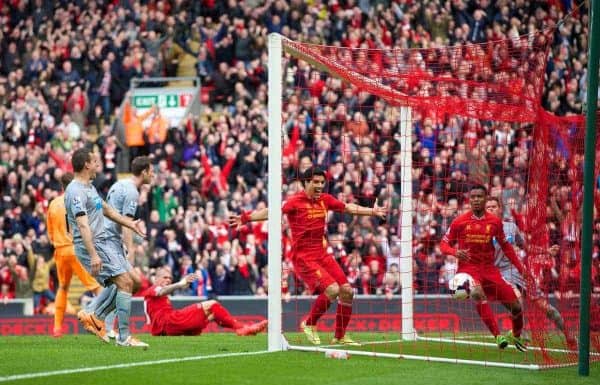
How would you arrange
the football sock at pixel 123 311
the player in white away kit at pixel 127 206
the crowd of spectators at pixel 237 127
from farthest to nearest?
the crowd of spectators at pixel 237 127 → the player in white away kit at pixel 127 206 → the football sock at pixel 123 311

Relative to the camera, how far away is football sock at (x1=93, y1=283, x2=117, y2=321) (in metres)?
13.0

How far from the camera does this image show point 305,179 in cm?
1311

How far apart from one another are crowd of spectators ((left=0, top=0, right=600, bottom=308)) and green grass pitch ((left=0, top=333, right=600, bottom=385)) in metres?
5.79

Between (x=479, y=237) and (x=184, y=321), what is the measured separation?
3.99m

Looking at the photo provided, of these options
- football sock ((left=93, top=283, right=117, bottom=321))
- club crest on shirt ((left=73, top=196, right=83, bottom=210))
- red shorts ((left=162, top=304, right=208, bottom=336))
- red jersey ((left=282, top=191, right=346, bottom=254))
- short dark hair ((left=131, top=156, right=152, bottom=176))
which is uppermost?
short dark hair ((left=131, top=156, right=152, bottom=176))

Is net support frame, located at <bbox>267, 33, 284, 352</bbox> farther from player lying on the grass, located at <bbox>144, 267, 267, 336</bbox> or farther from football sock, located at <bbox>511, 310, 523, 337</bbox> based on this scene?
football sock, located at <bbox>511, 310, 523, 337</bbox>

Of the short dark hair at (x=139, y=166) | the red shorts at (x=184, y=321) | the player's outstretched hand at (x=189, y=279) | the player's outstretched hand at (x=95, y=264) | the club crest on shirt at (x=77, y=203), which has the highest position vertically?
the short dark hair at (x=139, y=166)

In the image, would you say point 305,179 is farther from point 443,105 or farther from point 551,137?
point 551,137

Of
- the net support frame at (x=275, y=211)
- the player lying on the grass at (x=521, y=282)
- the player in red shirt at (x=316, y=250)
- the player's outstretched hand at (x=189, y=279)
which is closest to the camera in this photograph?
the player lying on the grass at (x=521, y=282)

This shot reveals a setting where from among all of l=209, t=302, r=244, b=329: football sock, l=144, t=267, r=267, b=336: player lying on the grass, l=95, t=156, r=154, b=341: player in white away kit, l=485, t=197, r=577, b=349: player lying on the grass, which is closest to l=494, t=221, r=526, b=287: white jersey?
l=485, t=197, r=577, b=349: player lying on the grass

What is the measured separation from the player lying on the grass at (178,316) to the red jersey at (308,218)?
145cm

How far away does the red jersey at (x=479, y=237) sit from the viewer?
1282 cm

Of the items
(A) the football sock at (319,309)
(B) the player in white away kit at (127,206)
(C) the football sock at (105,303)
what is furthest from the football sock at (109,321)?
(A) the football sock at (319,309)

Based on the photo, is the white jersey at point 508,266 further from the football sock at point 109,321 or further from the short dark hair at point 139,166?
the football sock at point 109,321
